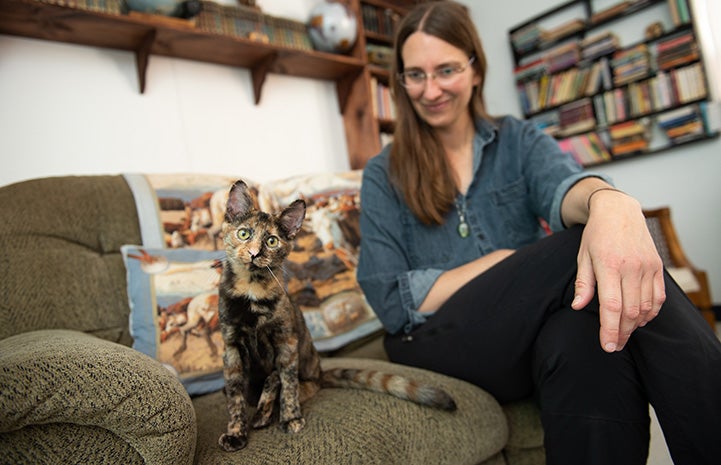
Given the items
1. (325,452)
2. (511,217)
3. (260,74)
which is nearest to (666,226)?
(511,217)

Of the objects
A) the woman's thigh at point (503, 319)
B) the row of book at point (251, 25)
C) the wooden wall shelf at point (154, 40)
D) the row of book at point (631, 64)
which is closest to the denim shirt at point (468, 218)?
the woman's thigh at point (503, 319)

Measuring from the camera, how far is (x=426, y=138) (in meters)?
1.30

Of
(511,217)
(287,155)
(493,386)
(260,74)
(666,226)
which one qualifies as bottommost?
(493,386)

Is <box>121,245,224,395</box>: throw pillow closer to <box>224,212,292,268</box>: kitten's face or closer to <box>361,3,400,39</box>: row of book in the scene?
<box>224,212,292,268</box>: kitten's face

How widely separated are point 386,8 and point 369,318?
2.45 metres

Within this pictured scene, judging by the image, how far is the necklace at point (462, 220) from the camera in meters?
1.21

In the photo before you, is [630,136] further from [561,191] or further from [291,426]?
[291,426]

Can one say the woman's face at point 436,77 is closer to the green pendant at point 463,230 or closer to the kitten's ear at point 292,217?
the green pendant at point 463,230

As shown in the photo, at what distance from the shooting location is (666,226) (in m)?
2.48

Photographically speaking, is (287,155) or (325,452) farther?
(287,155)

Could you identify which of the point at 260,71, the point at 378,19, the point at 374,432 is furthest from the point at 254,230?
the point at 378,19

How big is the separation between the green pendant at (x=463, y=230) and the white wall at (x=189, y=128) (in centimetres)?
143

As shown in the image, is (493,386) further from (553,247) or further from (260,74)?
(260,74)

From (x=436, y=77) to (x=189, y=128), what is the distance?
1.40m
